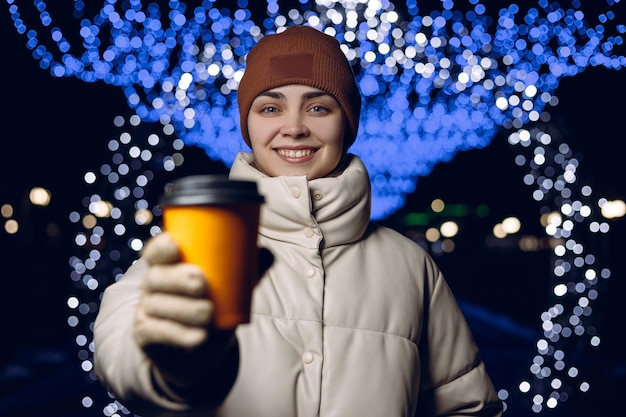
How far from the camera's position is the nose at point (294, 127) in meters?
1.85

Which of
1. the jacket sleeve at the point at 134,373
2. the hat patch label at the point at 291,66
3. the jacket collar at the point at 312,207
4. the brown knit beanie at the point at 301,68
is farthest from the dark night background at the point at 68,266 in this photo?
the jacket sleeve at the point at 134,373

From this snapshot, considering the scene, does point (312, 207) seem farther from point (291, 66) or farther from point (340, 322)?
point (291, 66)

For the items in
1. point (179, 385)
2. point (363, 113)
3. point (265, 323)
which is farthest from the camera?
point (363, 113)

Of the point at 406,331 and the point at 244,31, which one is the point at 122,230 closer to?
the point at 244,31

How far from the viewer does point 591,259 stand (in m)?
6.11

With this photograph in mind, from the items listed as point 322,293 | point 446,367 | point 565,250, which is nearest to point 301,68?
point 322,293

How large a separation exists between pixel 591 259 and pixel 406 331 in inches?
193

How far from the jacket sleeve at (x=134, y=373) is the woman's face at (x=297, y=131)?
618 mm

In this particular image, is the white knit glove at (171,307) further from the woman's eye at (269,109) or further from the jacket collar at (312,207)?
the woman's eye at (269,109)

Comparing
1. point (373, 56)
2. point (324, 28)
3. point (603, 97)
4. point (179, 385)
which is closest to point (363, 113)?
point (373, 56)

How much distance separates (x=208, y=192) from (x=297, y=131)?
922 millimetres

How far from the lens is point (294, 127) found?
1854mm

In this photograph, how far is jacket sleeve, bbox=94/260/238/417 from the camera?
1120 millimetres

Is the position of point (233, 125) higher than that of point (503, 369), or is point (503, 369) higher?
point (233, 125)
